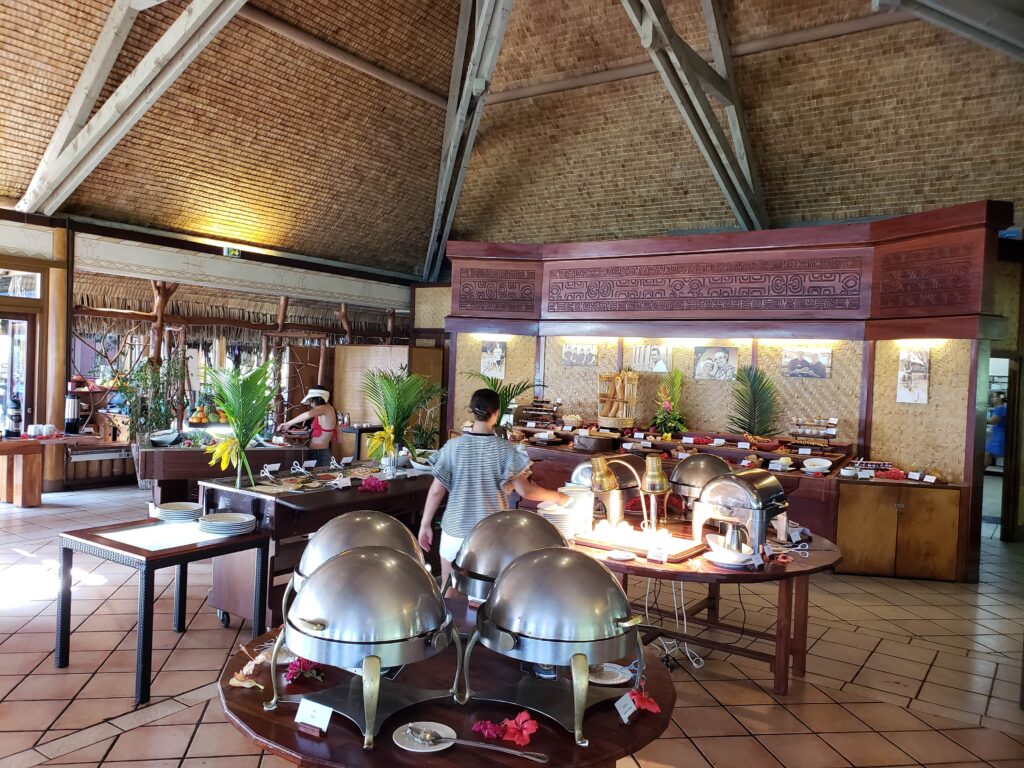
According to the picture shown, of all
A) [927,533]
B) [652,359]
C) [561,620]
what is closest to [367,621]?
[561,620]

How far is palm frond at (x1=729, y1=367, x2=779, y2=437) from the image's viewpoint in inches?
313

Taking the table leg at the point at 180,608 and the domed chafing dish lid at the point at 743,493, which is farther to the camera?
the table leg at the point at 180,608

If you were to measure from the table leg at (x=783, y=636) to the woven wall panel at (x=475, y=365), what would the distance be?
18.5ft

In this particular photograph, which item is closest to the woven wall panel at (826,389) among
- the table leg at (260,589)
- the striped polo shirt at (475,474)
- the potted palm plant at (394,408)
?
the potted palm plant at (394,408)

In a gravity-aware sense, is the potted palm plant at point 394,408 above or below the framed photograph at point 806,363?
below

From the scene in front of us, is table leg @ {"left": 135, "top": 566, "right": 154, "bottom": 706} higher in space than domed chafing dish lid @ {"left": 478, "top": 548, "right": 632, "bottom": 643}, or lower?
lower

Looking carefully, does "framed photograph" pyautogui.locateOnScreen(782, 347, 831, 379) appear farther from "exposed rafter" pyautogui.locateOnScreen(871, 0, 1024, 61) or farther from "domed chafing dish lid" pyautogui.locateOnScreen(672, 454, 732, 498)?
"domed chafing dish lid" pyautogui.locateOnScreen(672, 454, 732, 498)

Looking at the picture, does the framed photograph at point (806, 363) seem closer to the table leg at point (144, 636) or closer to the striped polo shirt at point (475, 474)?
the striped polo shirt at point (475, 474)

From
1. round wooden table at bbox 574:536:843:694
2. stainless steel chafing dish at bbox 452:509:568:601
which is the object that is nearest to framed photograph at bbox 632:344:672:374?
round wooden table at bbox 574:536:843:694

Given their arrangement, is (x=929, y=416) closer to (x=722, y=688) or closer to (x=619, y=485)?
(x=722, y=688)

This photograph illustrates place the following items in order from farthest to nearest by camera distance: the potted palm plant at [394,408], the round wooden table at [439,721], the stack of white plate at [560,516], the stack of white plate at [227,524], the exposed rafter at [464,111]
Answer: the exposed rafter at [464,111] → the potted palm plant at [394,408] → the stack of white plate at [227,524] → the stack of white plate at [560,516] → the round wooden table at [439,721]

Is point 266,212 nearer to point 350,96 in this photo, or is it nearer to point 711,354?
point 350,96

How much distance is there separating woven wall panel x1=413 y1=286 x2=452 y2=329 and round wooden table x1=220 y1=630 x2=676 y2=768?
439 inches

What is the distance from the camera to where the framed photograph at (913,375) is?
7.09m
